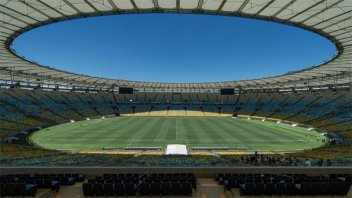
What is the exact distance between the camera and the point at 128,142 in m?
39.2

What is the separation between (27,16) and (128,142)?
22211mm

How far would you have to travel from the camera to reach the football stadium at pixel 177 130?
1106 centimetres

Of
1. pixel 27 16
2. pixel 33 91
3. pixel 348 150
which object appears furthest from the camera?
pixel 33 91

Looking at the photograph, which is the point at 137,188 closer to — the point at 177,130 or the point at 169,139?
the point at 169,139

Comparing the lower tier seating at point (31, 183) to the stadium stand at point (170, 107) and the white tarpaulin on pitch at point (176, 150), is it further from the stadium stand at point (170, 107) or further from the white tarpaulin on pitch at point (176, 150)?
the white tarpaulin on pitch at point (176, 150)

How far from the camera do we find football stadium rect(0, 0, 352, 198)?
11.1 meters

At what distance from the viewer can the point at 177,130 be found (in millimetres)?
51156

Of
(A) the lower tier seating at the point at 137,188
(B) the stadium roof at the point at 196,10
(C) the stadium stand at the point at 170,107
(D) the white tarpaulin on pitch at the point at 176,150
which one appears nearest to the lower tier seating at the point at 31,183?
(A) the lower tier seating at the point at 137,188

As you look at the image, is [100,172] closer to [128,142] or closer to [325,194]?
[325,194]

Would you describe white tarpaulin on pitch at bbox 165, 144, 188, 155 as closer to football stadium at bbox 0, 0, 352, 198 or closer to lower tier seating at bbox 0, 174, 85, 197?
football stadium at bbox 0, 0, 352, 198

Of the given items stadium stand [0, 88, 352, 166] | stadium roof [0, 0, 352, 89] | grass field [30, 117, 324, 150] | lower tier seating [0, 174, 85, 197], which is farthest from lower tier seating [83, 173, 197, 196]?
grass field [30, 117, 324, 150]

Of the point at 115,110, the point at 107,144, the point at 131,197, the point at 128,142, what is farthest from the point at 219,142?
the point at 115,110

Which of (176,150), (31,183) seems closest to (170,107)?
(176,150)

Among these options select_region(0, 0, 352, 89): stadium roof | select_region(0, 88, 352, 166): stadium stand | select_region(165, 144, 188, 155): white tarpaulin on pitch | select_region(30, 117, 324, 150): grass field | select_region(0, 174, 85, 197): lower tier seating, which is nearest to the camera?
select_region(0, 174, 85, 197): lower tier seating
